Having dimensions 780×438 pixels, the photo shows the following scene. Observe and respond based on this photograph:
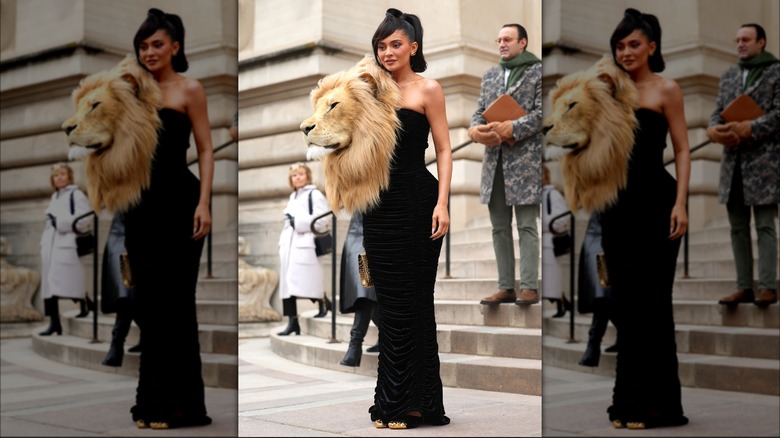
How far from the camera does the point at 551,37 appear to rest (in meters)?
3.39

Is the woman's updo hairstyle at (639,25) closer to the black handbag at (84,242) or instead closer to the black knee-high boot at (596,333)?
the black knee-high boot at (596,333)

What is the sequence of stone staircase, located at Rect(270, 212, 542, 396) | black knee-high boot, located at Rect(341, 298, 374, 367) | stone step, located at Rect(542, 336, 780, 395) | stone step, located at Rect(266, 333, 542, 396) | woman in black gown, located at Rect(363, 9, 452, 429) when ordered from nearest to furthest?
stone step, located at Rect(542, 336, 780, 395), woman in black gown, located at Rect(363, 9, 452, 429), stone step, located at Rect(266, 333, 542, 396), stone staircase, located at Rect(270, 212, 542, 396), black knee-high boot, located at Rect(341, 298, 374, 367)

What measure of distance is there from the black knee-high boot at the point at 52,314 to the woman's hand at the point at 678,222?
2168 millimetres

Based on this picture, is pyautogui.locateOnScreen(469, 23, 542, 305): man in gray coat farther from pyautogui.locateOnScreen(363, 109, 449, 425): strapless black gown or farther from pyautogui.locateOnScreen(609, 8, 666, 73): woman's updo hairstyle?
pyautogui.locateOnScreen(609, 8, 666, 73): woman's updo hairstyle

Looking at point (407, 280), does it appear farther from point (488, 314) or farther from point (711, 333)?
point (488, 314)

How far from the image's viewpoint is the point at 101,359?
146 inches

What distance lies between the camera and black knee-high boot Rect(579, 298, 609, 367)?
3.35m

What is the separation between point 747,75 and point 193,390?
2211 millimetres

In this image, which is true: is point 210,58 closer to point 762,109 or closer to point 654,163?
point 654,163

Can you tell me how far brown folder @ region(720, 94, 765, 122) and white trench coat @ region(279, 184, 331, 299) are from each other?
5569 mm

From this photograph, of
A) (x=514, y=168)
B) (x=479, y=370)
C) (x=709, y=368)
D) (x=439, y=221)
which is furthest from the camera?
(x=514, y=168)

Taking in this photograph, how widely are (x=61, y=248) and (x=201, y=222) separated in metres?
0.50

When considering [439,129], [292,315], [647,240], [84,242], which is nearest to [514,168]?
[439,129]

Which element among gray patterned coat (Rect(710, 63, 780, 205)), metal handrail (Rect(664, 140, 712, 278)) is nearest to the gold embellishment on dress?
metal handrail (Rect(664, 140, 712, 278))
